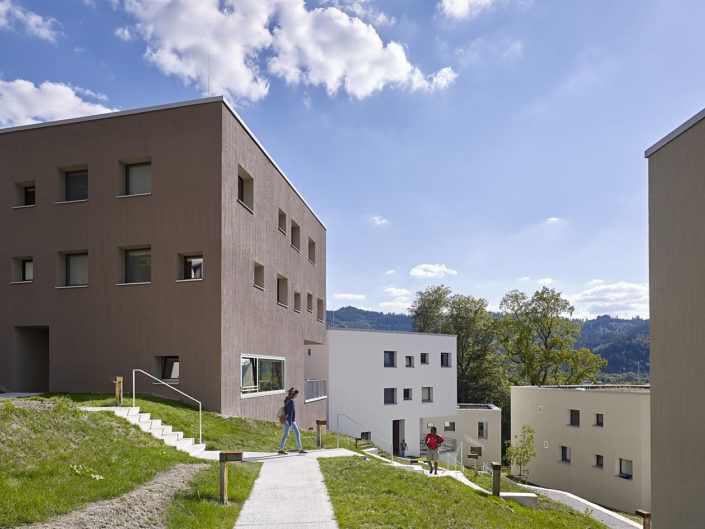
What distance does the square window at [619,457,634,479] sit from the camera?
29.8 meters

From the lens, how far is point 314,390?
2972cm

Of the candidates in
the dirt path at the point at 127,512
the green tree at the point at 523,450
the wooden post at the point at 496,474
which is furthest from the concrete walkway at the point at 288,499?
the green tree at the point at 523,450

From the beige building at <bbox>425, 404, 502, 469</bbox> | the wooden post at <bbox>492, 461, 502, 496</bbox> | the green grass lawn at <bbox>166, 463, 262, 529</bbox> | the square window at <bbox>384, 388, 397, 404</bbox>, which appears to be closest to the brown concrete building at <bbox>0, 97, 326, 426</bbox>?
the green grass lawn at <bbox>166, 463, 262, 529</bbox>

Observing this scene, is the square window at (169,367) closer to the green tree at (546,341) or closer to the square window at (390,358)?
the square window at (390,358)

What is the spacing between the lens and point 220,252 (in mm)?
18234

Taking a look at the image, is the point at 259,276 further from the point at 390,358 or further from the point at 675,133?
the point at 390,358

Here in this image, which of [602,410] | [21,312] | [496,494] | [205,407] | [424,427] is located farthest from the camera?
[424,427]

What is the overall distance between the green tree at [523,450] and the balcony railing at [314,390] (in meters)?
13.6

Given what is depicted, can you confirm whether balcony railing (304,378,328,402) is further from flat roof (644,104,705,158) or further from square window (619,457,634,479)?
flat roof (644,104,705,158)

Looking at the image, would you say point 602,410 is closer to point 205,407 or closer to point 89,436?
point 205,407

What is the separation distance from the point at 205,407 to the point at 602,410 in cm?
2348

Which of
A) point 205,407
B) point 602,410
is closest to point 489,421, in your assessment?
point 602,410

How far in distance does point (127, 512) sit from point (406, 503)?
4454 millimetres

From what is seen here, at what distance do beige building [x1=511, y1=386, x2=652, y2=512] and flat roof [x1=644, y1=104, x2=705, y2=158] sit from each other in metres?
19.4
